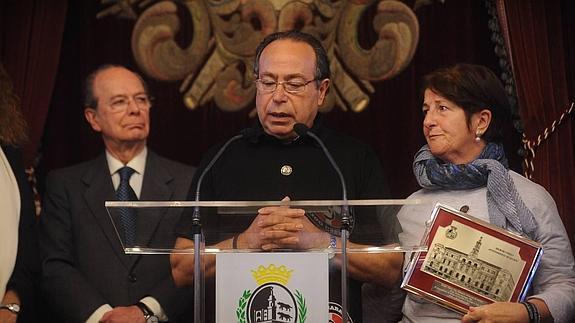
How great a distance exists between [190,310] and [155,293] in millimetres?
485

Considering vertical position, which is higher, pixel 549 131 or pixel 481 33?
pixel 481 33

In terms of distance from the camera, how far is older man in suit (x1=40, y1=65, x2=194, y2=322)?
14.1ft

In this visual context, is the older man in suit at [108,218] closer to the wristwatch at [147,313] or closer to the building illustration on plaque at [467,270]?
the wristwatch at [147,313]

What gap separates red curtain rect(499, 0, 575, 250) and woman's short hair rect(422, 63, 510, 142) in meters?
0.70

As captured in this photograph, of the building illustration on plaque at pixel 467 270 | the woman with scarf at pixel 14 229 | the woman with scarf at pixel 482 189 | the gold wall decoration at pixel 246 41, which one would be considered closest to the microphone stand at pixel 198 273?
the woman with scarf at pixel 482 189

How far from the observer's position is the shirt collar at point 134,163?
15.4 ft

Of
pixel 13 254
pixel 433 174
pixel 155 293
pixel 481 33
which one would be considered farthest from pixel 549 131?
pixel 13 254

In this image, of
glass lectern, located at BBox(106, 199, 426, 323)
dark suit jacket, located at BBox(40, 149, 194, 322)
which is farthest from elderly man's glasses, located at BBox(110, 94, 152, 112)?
glass lectern, located at BBox(106, 199, 426, 323)

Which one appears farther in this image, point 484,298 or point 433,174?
point 433,174

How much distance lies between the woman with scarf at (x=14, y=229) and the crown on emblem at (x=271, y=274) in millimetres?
1421

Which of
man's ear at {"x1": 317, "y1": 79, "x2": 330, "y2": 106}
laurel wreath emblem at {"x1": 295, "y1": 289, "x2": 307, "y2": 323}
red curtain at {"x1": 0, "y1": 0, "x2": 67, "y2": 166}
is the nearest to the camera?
laurel wreath emblem at {"x1": 295, "y1": 289, "x2": 307, "y2": 323}

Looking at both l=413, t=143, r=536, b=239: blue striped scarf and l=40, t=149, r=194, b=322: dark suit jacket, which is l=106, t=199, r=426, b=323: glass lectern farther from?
l=40, t=149, r=194, b=322: dark suit jacket

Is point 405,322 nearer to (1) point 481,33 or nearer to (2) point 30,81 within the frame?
(1) point 481,33

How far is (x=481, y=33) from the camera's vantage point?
5.01 metres
